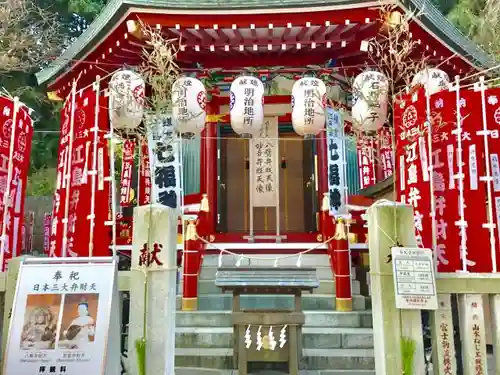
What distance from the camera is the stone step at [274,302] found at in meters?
7.50

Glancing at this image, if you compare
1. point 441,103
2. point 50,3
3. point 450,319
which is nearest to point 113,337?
point 450,319

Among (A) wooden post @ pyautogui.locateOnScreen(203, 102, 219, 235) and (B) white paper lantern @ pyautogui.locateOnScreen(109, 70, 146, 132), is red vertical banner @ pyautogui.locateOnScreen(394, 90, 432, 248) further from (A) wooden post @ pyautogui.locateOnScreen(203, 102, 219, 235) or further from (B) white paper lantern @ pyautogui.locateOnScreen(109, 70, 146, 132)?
(A) wooden post @ pyautogui.locateOnScreen(203, 102, 219, 235)

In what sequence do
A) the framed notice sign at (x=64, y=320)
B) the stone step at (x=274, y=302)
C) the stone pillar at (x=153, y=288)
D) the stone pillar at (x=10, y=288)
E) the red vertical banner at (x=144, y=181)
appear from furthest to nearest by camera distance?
1. the red vertical banner at (x=144, y=181)
2. the stone step at (x=274, y=302)
3. the stone pillar at (x=10, y=288)
4. the stone pillar at (x=153, y=288)
5. the framed notice sign at (x=64, y=320)

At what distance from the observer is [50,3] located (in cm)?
2002

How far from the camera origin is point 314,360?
6129 millimetres

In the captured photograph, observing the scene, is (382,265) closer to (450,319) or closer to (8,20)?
(450,319)

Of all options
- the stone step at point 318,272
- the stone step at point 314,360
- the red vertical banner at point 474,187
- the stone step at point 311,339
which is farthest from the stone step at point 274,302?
the red vertical banner at point 474,187

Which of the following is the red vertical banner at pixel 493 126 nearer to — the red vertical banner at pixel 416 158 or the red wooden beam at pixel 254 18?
the red vertical banner at pixel 416 158

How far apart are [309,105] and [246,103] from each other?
40.7 inches

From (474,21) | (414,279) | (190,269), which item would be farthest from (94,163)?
(474,21)

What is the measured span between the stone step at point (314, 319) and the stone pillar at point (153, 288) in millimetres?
2745

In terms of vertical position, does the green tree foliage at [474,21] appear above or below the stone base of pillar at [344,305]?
above

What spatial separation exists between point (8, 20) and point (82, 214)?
455 cm

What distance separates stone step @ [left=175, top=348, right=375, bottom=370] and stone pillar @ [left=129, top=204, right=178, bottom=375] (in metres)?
2.03
